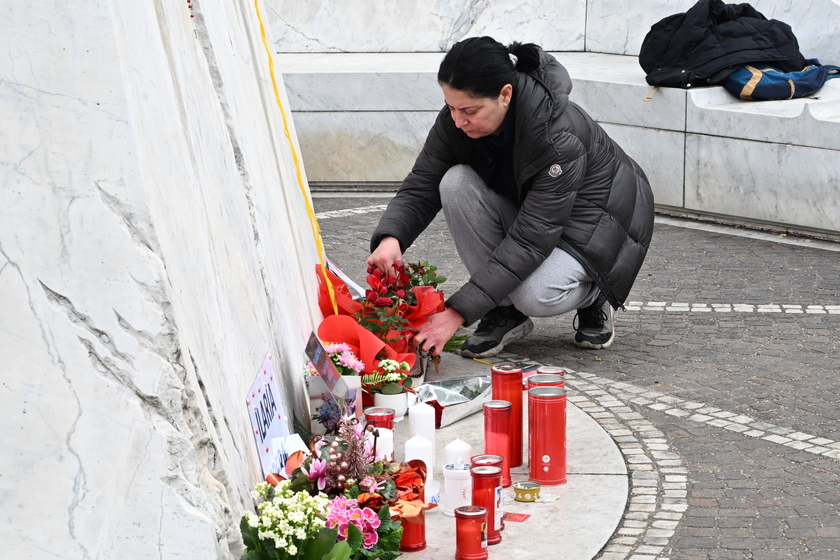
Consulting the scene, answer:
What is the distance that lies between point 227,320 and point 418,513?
734 millimetres

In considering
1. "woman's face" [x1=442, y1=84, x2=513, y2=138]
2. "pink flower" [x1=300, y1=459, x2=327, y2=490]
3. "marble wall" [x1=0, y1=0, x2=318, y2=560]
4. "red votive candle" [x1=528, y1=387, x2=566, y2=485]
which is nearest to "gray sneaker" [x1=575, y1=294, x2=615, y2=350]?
"woman's face" [x1=442, y1=84, x2=513, y2=138]

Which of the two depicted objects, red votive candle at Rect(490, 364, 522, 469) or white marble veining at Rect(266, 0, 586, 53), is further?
white marble veining at Rect(266, 0, 586, 53)

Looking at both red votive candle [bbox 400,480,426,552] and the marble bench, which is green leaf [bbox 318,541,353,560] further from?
the marble bench

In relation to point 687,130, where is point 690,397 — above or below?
below

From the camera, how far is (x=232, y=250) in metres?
2.98

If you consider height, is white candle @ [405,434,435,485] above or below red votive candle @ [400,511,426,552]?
above

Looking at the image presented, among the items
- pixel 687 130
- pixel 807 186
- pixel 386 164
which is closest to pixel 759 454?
pixel 807 186

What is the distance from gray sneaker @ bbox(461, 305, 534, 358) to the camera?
487cm

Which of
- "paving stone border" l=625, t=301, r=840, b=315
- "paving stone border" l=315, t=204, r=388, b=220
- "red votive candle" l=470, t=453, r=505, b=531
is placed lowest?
"paving stone border" l=315, t=204, r=388, b=220

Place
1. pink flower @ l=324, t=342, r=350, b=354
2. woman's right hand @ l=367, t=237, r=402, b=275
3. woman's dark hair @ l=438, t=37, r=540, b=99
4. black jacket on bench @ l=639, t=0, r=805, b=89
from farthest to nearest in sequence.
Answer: black jacket on bench @ l=639, t=0, r=805, b=89 < woman's right hand @ l=367, t=237, r=402, b=275 < woman's dark hair @ l=438, t=37, r=540, b=99 < pink flower @ l=324, t=342, r=350, b=354

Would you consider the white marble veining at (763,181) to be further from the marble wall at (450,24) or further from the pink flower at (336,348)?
the pink flower at (336,348)

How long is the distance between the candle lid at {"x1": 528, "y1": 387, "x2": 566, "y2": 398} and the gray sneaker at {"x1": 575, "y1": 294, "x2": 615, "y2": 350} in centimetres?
165

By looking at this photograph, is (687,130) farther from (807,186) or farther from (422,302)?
(422,302)

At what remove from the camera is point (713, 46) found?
25.8 feet
